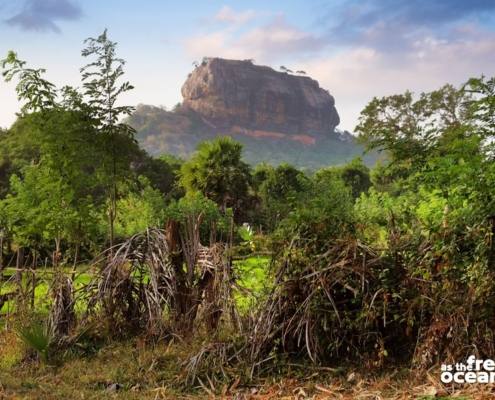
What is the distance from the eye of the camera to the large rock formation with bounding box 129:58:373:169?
130250 millimetres

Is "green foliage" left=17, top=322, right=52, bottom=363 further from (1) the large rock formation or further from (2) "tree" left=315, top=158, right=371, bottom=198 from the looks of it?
(1) the large rock formation

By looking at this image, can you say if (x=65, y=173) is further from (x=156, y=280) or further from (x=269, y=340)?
(x=269, y=340)

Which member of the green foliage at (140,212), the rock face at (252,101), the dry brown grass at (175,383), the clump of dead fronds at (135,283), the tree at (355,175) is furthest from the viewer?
the rock face at (252,101)

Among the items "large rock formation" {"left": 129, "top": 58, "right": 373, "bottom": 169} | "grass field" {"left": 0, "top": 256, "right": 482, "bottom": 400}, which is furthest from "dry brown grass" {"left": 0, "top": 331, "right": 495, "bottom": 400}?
"large rock formation" {"left": 129, "top": 58, "right": 373, "bottom": 169}

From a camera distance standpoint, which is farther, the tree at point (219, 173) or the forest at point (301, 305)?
the tree at point (219, 173)

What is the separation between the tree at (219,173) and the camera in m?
20.8

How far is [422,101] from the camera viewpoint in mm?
35312

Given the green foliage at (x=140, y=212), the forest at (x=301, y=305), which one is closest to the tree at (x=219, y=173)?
the green foliage at (x=140, y=212)

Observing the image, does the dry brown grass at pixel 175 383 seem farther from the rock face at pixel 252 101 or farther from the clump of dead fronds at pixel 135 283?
the rock face at pixel 252 101

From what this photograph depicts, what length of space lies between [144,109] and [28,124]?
414ft
